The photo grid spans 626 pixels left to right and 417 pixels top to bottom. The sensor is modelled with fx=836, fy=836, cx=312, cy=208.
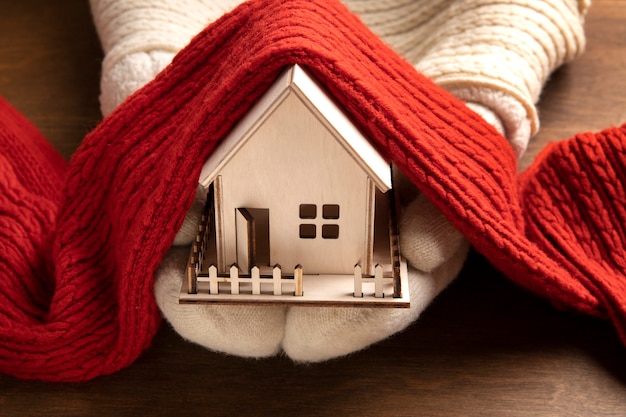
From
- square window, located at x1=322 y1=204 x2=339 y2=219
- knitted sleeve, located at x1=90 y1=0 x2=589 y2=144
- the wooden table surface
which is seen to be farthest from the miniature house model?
knitted sleeve, located at x1=90 y1=0 x2=589 y2=144

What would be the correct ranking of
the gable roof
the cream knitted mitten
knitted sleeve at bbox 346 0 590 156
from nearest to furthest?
the gable roof, the cream knitted mitten, knitted sleeve at bbox 346 0 590 156

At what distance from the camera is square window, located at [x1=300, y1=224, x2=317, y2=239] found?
797 millimetres

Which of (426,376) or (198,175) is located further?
(426,376)

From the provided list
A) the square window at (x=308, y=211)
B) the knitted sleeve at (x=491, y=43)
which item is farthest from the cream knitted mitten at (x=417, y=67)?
the square window at (x=308, y=211)

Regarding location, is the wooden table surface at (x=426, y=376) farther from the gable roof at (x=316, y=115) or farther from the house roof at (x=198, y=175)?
the gable roof at (x=316, y=115)

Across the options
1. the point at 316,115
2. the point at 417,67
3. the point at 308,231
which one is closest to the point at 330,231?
the point at 308,231

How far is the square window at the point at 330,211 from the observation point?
78cm

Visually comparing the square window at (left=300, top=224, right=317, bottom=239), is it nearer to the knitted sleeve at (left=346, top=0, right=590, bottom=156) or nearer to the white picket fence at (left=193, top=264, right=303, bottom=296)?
the white picket fence at (left=193, top=264, right=303, bottom=296)

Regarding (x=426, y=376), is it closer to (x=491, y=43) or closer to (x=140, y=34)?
(x=491, y=43)

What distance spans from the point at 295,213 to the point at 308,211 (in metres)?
0.01

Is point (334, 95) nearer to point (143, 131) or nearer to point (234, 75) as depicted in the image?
point (234, 75)

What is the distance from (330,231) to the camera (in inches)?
31.5

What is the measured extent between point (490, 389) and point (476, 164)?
24cm

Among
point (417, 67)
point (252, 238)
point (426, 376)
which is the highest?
point (417, 67)
